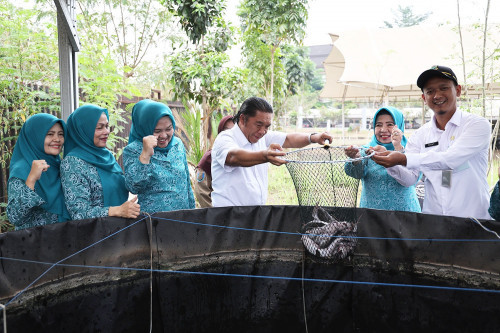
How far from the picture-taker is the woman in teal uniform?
194cm

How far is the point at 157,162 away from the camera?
231 centimetres

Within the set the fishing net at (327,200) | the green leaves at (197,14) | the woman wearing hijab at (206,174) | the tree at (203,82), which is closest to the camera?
the fishing net at (327,200)

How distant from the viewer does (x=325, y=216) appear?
2.28 m

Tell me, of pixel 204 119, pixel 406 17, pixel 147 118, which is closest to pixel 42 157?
pixel 147 118

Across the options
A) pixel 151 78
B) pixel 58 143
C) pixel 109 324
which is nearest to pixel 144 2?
pixel 151 78

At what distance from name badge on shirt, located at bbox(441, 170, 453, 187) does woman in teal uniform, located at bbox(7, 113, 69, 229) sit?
2.05 metres

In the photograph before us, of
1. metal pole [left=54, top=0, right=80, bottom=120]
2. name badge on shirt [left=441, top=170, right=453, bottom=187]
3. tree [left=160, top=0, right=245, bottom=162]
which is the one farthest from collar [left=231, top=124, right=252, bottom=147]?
tree [left=160, top=0, right=245, bottom=162]

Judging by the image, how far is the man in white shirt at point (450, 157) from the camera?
2.04 metres

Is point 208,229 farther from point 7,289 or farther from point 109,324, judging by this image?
point 7,289

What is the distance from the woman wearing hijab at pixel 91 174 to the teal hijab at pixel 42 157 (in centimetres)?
10

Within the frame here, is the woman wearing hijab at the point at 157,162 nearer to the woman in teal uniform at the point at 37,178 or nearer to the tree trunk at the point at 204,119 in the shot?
the woman in teal uniform at the point at 37,178

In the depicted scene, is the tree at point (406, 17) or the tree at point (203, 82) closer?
the tree at point (203, 82)

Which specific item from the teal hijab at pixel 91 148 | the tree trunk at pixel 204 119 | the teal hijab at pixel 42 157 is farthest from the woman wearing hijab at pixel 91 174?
the tree trunk at pixel 204 119

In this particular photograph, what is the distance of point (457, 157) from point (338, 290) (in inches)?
38.6
